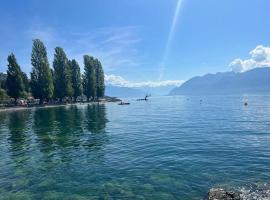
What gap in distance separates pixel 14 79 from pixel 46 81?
13.7 meters

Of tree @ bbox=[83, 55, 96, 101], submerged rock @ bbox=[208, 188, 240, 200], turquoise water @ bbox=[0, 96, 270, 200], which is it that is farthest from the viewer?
tree @ bbox=[83, 55, 96, 101]

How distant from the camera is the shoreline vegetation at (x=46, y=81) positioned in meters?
112

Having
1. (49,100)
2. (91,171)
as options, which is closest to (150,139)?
(91,171)

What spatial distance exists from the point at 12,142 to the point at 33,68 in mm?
91217

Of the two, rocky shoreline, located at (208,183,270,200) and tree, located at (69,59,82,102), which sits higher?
tree, located at (69,59,82,102)

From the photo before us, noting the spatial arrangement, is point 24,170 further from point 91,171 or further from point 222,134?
point 222,134

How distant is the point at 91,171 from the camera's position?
887 inches

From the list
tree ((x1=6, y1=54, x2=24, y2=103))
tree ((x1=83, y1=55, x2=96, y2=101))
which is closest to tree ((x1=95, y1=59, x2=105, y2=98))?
tree ((x1=83, y1=55, x2=96, y2=101))

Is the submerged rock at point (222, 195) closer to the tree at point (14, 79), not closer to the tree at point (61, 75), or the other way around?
the tree at point (14, 79)

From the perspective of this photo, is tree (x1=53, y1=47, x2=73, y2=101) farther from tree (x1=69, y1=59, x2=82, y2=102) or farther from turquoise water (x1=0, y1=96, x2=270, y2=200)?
turquoise water (x1=0, y1=96, x2=270, y2=200)

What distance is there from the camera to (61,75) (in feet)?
443

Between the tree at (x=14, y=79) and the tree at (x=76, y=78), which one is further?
the tree at (x=76, y=78)

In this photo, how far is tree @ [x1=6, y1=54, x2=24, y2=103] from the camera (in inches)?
4360

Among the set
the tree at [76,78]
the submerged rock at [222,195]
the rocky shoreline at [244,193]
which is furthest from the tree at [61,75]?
the submerged rock at [222,195]
